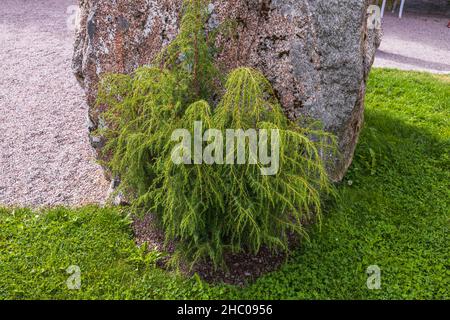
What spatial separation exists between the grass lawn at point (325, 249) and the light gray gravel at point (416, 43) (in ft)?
12.4

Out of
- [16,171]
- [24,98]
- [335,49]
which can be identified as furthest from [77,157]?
[335,49]

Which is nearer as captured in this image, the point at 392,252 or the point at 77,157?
the point at 392,252

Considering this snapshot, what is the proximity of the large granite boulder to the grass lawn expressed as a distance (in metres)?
0.97

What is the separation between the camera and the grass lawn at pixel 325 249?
3.64 meters

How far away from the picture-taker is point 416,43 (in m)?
9.87

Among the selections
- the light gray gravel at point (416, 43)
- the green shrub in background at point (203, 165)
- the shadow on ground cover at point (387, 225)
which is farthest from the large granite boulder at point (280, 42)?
the light gray gravel at point (416, 43)

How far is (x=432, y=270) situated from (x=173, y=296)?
7.43 feet

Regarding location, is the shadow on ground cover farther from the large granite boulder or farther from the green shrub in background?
the large granite boulder

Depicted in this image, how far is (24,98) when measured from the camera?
660cm

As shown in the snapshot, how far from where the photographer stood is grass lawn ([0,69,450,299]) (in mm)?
3645

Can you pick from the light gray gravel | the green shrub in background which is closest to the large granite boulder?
the green shrub in background

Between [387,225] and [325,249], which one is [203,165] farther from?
[387,225]

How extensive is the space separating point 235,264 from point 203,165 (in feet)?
3.67
